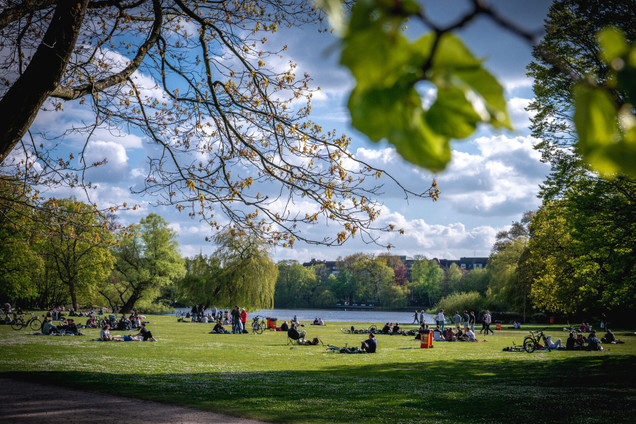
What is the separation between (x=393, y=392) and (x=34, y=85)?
1137cm

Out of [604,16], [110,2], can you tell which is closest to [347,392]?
[110,2]

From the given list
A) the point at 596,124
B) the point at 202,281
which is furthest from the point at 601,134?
the point at 202,281

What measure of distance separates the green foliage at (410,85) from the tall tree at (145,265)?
7463 cm

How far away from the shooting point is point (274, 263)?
168 feet

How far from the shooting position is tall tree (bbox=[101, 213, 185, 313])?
71812mm

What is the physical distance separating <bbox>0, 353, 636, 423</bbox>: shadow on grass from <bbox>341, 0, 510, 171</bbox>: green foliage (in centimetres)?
1060

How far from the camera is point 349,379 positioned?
627 inches

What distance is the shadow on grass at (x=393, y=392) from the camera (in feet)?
36.7

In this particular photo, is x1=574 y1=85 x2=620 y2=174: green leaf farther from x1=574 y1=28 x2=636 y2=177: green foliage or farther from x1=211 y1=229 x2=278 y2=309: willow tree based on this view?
x1=211 y1=229 x2=278 y2=309: willow tree

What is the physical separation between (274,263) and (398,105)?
51.0m

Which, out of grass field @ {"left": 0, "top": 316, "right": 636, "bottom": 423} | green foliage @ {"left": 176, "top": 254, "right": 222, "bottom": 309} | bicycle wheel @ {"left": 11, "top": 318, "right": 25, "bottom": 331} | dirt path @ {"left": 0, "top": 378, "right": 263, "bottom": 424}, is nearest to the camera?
dirt path @ {"left": 0, "top": 378, "right": 263, "bottom": 424}

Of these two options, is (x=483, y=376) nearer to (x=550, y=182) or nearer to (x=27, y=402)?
(x=550, y=182)

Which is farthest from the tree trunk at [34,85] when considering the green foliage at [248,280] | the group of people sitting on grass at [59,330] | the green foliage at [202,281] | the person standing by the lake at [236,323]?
the green foliage at [202,281]

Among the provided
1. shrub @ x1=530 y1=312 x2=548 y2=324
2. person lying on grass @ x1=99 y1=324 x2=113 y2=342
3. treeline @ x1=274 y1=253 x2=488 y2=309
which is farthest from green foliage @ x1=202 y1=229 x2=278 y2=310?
treeline @ x1=274 y1=253 x2=488 y2=309
